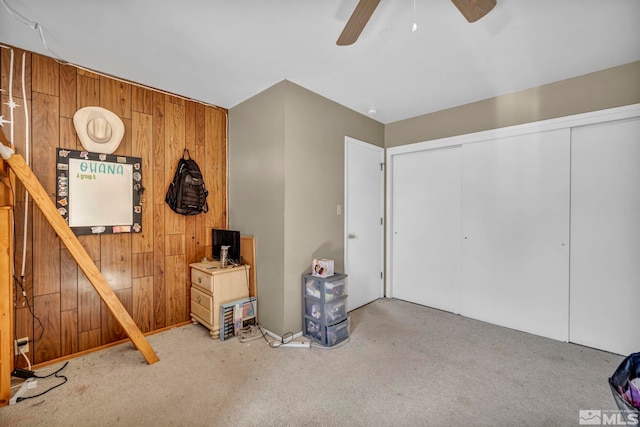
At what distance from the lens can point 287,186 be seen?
2639 mm

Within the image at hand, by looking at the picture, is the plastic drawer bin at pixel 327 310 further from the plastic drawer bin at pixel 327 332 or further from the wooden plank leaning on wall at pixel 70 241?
the wooden plank leaning on wall at pixel 70 241

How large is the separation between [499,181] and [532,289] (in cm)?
115

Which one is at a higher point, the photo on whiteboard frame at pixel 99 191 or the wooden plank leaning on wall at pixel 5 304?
the photo on whiteboard frame at pixel 99 191

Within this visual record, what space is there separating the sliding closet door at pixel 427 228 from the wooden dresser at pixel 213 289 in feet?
6.86

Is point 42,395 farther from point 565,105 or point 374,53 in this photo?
point 565,105

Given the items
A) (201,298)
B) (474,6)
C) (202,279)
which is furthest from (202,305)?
(474,6)

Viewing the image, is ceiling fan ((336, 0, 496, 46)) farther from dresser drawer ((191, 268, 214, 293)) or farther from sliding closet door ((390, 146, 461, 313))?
dresser drawer ((191, 268, 214, 293))

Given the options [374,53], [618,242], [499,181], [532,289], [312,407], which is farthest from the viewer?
[499,181]

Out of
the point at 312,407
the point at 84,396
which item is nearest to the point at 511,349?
the point at 312,407

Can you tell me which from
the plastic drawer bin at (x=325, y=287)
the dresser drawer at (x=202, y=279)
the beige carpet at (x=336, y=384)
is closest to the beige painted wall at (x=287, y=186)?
the plastic drawer bin at (x=325, y=287)

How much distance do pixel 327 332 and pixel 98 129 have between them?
8.89ft

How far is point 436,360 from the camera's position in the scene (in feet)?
7.58

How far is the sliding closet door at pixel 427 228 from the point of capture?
3330mm

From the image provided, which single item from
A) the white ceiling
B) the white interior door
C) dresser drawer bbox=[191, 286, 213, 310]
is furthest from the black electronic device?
the white ceiling
